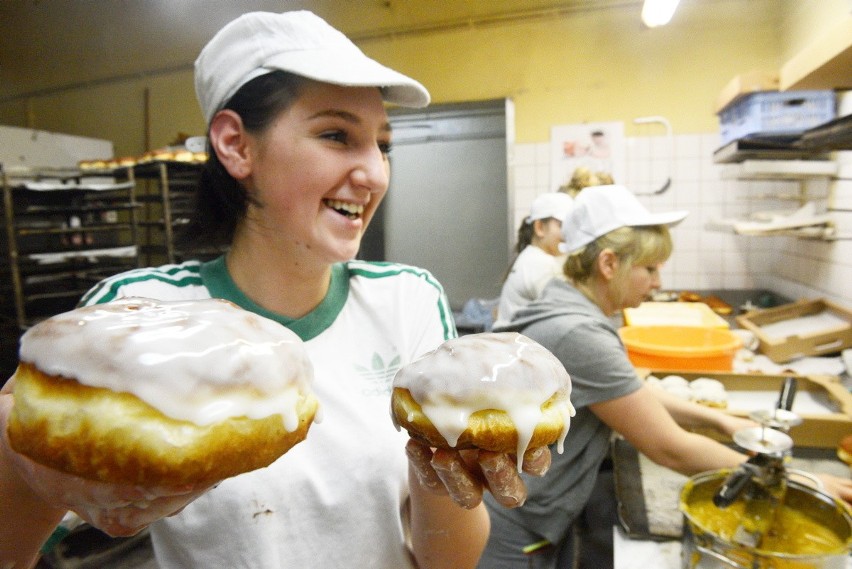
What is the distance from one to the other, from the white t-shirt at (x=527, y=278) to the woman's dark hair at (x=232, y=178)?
2.14m

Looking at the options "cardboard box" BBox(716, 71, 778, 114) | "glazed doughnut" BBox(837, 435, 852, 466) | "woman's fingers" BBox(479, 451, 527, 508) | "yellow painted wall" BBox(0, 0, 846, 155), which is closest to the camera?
"woman's fingers" BBox(479, 451, 527, 508)

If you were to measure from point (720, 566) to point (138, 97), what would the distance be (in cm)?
760

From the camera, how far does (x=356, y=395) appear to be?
1008 mm

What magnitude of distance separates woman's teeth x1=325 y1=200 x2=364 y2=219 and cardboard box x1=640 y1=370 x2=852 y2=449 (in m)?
1.53

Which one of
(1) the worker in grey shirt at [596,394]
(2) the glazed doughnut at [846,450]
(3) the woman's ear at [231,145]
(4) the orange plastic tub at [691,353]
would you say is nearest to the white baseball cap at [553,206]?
(4) the orange plastic tub at [691,353]

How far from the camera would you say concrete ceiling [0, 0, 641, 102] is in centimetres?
480

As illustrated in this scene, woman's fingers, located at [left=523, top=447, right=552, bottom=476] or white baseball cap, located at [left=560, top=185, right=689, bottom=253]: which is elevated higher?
white baseball cap, located at [left=560, top=185, right=689, bottom=253]

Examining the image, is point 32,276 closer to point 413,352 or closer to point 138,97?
point 138,97

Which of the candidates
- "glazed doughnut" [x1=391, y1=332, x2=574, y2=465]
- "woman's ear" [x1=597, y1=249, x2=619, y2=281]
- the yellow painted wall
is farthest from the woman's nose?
the yellow painted wall

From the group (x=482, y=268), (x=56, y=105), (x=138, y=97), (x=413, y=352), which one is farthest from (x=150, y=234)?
(x=413, y=352)

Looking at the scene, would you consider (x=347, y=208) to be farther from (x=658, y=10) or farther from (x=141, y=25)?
(x=141, y=25)

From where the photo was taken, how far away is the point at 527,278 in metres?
3.14

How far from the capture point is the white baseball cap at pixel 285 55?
87 cm

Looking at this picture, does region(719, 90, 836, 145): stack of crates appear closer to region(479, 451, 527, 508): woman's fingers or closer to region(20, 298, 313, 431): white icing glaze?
region(479, 451, 527, 508): woman's fingers
